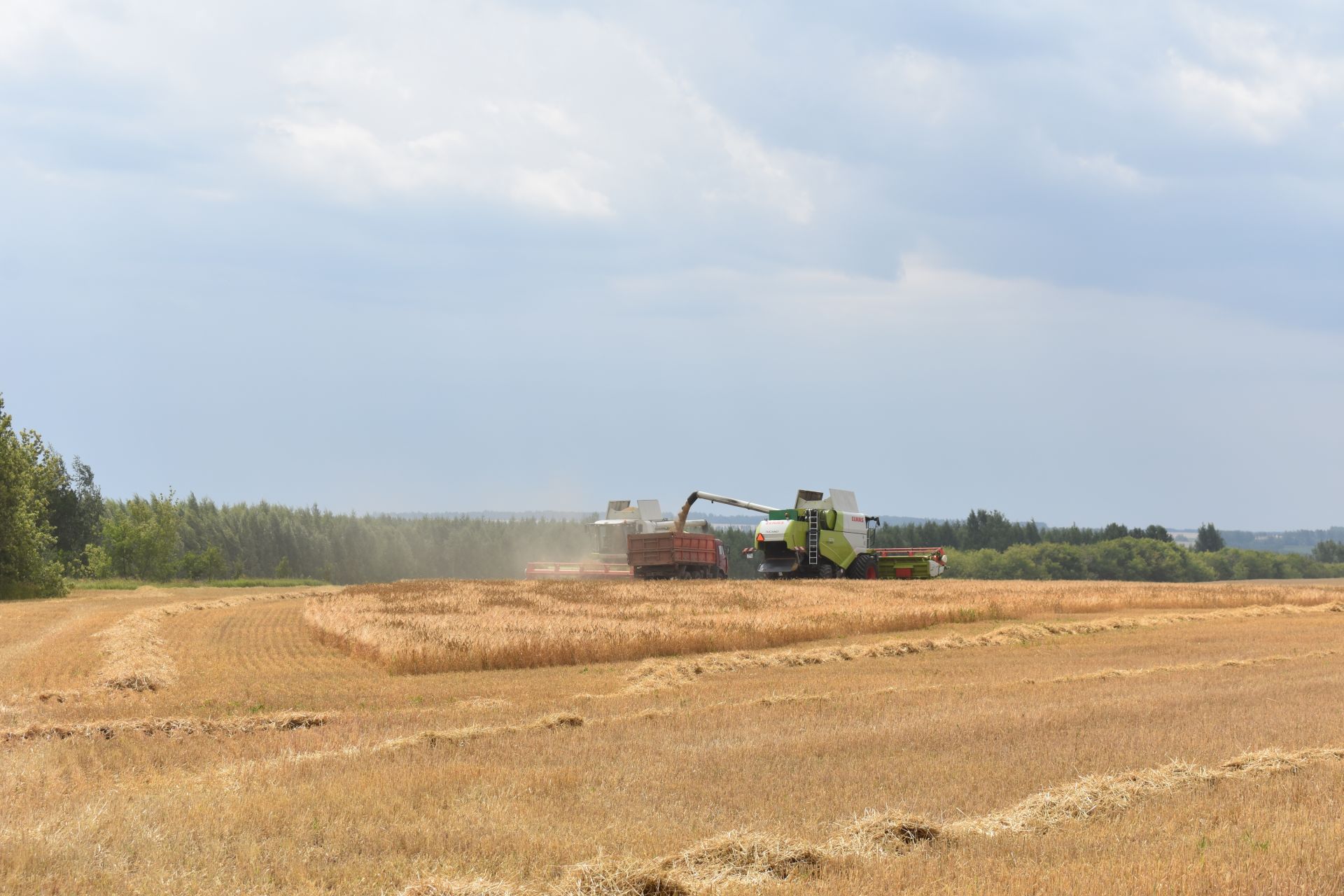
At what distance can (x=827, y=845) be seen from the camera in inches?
288

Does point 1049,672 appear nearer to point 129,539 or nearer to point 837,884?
point 837,884

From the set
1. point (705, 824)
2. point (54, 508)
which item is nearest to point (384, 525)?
point (54, 508)

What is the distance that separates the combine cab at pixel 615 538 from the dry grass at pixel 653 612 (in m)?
8.03

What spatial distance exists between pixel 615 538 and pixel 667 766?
4340 centimetres

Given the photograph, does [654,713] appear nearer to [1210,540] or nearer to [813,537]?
[813,537]

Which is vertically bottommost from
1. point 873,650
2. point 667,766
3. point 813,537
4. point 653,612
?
point 873,650

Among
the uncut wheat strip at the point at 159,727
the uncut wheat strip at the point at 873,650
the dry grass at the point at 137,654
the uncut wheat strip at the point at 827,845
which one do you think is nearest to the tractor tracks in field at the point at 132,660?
the dry grass at the point at 137,654

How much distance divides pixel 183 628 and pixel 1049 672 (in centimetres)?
2272

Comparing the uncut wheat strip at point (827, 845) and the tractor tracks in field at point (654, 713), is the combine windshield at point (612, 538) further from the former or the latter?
the uncut wheat strip at point (827, 845)

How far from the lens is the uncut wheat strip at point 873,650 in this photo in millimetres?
19094

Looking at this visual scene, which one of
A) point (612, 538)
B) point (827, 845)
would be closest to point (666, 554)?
point (612, 538)

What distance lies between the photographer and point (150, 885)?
6.50m

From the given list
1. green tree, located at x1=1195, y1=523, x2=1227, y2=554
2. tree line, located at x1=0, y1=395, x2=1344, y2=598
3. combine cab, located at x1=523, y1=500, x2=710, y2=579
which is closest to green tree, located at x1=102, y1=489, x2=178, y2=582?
tree line, located at x1=0, y1=395, x2=1344, y2=598

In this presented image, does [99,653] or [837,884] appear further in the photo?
[99,653]
